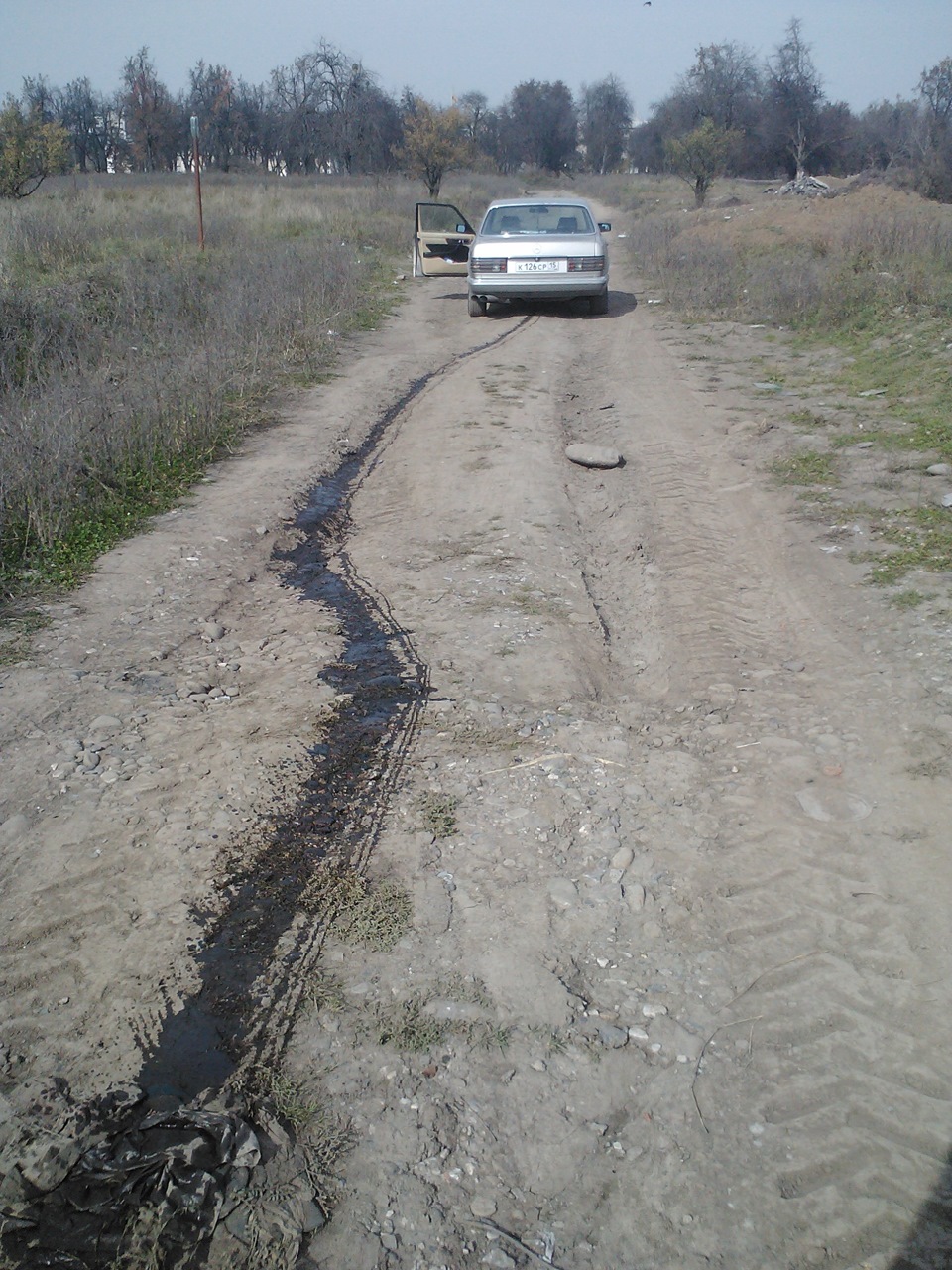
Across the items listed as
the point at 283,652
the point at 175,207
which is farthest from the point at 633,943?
the point at 175,207

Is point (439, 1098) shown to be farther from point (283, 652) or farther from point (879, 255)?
point (879, 255)

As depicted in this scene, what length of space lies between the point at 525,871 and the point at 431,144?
1537 inches

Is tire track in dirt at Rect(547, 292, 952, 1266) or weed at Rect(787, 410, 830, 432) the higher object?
weed at Rect(787, 410, 830, 432)

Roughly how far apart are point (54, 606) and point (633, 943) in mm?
3494

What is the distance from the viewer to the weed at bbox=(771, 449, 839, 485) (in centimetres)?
690

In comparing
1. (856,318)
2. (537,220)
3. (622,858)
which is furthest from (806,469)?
(537,220)

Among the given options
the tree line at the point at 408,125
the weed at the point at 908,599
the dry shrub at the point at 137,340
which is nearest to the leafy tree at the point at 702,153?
the tree line at the point at 408,125

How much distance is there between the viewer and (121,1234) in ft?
6.65

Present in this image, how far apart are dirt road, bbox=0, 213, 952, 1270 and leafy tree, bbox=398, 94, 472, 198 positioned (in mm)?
32733

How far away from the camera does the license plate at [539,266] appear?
13.2m

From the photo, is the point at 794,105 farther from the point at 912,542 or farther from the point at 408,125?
the point at 912,542

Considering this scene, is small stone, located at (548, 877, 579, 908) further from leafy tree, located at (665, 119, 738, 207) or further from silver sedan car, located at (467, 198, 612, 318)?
leafy tree, located at (665, 119, 738, 207)

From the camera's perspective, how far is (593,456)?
7477mm

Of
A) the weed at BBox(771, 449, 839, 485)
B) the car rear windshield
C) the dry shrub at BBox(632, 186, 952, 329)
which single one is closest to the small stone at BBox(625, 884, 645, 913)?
the weed at BBox(771, 449, 839, 485)
